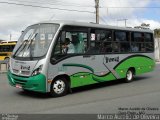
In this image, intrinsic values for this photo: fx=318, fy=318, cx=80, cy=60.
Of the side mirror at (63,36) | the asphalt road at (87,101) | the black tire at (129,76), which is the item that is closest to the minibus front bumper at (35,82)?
the asphalt road at (87,101)

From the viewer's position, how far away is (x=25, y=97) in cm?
1085

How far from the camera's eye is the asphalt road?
8.80 m

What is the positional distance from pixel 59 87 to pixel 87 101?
1370mm

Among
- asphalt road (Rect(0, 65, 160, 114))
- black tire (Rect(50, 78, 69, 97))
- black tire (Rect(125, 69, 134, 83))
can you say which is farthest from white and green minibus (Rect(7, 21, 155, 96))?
black tire (Rect(125, 69, 134, 83))

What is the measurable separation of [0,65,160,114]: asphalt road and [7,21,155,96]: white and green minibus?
437 millimetres

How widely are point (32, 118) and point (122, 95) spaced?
4427 millimetres

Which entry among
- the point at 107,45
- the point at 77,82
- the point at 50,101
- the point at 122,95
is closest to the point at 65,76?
the point at 77,82

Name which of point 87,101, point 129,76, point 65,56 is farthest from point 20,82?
point 129,76

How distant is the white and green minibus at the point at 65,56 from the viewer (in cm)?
1054

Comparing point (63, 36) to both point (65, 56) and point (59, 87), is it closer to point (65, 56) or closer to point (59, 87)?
point (65, 56)

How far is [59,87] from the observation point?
36.3 feet

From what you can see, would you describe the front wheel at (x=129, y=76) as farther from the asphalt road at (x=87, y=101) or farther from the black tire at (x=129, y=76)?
the asphalt road at (x=87, y=101)

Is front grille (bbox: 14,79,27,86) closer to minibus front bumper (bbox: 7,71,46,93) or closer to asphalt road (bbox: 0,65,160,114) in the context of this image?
minibus front bumper (bbox: 7,71,46,93)

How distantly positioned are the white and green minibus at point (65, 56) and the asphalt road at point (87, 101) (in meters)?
0.44
